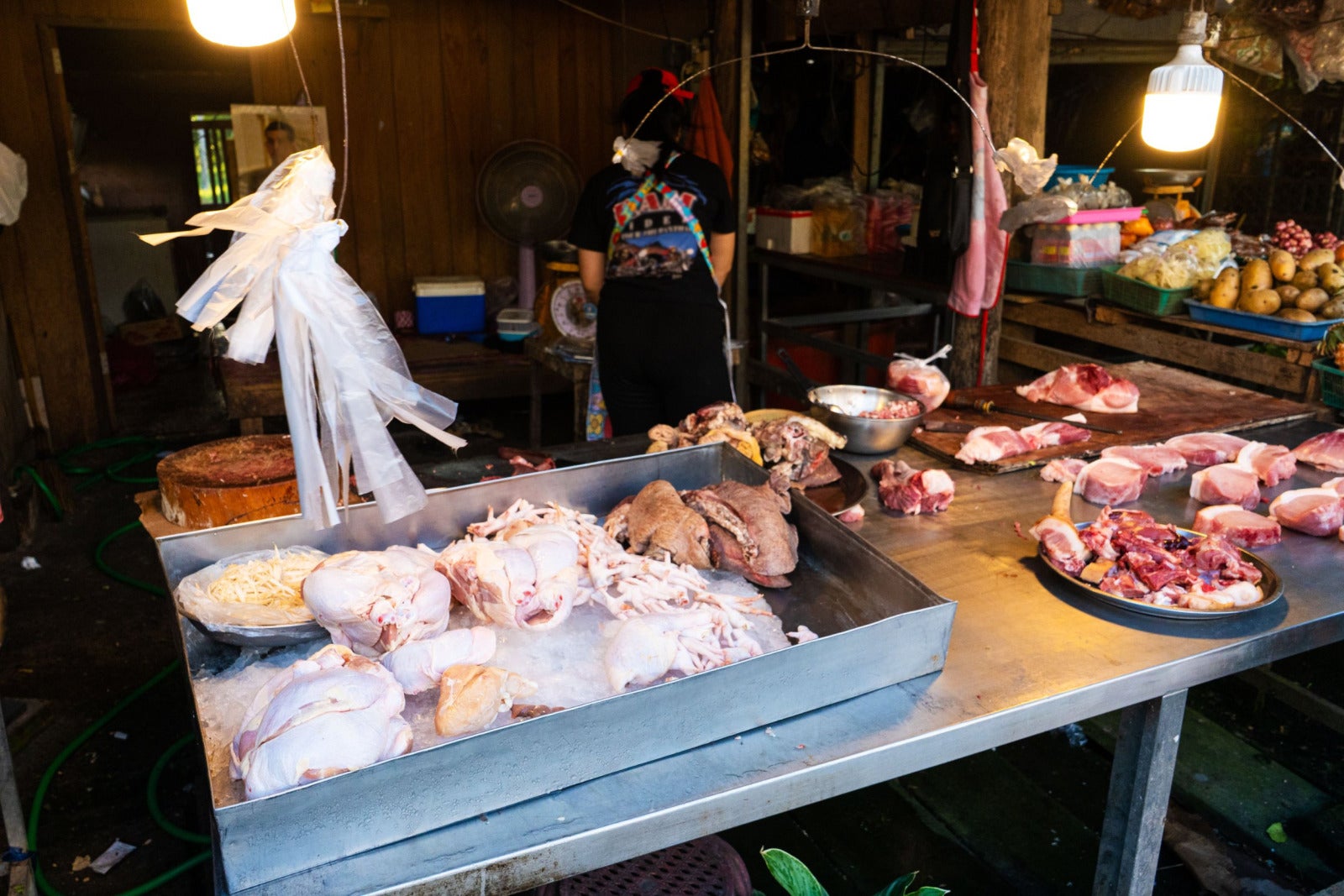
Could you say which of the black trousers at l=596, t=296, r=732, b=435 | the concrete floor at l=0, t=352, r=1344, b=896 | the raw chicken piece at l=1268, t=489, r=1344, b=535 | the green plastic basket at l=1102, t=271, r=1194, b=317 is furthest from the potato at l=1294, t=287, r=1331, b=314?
the black trousers at l=596, t=296, r=732, b=435

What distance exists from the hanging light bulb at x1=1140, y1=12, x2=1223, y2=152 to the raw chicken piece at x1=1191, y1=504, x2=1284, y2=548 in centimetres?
130

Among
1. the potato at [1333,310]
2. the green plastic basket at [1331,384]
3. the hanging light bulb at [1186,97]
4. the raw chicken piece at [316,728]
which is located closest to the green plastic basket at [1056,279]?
the potato at [1333,310]

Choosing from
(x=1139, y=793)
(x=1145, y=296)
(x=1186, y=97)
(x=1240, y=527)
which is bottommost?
(x=1139, y=793)

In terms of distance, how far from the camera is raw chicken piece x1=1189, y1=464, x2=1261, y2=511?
273 cm

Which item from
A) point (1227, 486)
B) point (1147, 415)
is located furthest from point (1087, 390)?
point (1227, 486)

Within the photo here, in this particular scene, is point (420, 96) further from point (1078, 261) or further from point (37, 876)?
point (37, 876)

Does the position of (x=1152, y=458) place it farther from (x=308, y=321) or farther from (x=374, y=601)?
(x=308, y=321)

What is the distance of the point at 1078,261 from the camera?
5.34 metres

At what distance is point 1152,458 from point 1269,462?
0.32m

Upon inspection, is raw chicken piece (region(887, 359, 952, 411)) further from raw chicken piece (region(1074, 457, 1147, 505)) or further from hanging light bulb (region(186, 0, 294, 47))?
hanging light bulb (region(186, 0, 294, 47))

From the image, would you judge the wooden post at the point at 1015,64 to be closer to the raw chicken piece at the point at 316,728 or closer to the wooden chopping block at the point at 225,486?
the wooden chopping block at the point at 225,486

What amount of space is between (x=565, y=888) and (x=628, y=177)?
2.76m

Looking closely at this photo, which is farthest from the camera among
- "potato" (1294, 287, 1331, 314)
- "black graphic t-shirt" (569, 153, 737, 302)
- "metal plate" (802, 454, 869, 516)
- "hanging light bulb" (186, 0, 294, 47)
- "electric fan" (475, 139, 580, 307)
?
"electric fan" (475, 139, 580, 307)

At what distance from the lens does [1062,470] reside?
2932 millimetres
